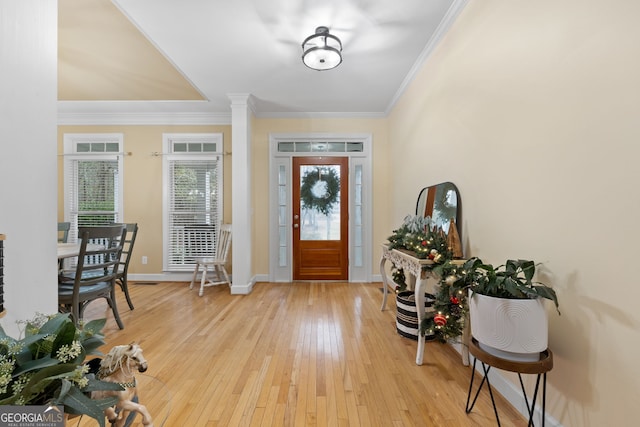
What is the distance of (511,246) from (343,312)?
1.94m

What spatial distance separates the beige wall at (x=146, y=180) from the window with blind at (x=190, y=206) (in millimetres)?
119

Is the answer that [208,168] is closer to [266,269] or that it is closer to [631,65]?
[266,269]

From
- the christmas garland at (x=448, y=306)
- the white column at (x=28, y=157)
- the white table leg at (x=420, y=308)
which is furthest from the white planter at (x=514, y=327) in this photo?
the white column at (x=28, y=157)

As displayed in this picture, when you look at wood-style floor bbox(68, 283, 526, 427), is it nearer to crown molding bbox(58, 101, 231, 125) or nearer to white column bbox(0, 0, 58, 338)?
white column bbox(0, 0, 58, 338)

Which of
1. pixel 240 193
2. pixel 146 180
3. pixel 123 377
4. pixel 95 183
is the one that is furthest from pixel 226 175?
pixel 123 377

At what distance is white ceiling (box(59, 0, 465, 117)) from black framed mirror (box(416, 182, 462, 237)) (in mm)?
1303

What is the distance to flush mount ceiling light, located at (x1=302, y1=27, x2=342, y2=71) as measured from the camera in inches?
97.4

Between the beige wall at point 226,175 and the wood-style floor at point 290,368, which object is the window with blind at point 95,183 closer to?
the beige wall at point 226,175

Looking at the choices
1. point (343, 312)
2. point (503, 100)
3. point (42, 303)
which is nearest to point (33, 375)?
point (42, 303)

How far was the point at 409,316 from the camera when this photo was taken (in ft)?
8.18

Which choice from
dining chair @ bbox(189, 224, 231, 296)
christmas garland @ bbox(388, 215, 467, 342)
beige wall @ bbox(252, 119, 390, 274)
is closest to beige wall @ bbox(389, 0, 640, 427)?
christmas garland @ bbox(388, 215, 467, 342)

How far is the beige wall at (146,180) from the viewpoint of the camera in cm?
461

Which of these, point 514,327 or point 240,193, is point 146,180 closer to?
point 240,193

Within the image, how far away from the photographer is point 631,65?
3.41ft
